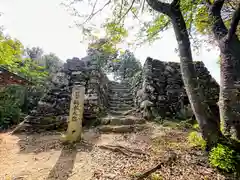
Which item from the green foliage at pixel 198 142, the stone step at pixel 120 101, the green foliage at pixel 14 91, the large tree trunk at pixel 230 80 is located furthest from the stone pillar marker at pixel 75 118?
the large tree trunk at pixel 230 80

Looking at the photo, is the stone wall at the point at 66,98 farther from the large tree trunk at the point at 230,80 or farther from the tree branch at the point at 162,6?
the large tree trunk at the point at 230,80

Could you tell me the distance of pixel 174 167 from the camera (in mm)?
2551

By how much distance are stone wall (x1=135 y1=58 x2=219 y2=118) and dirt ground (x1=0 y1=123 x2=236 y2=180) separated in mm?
1466

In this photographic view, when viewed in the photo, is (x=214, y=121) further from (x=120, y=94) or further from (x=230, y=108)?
(x=120, y=94)

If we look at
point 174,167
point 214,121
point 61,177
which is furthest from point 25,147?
point 214,121

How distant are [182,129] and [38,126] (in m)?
4.76

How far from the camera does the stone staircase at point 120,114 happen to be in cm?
471

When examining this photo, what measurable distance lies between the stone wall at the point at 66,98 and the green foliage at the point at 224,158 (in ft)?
12.3

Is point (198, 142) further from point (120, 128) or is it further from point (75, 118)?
point (75, 118)

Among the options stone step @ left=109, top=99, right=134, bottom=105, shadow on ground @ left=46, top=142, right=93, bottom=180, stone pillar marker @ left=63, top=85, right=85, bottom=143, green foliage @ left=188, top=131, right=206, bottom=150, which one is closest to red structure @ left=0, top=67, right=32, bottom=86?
stone pillar marker @ left=63, top=85, right=85, bottom=143

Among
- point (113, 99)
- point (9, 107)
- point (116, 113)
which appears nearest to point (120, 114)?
point (116, 113)

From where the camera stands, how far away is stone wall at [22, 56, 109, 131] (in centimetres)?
513

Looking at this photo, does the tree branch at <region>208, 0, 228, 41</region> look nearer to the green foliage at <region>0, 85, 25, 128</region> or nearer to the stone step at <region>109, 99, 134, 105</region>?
the stone step at <region>109, 99, 134, 105</region>

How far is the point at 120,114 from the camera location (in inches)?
235
